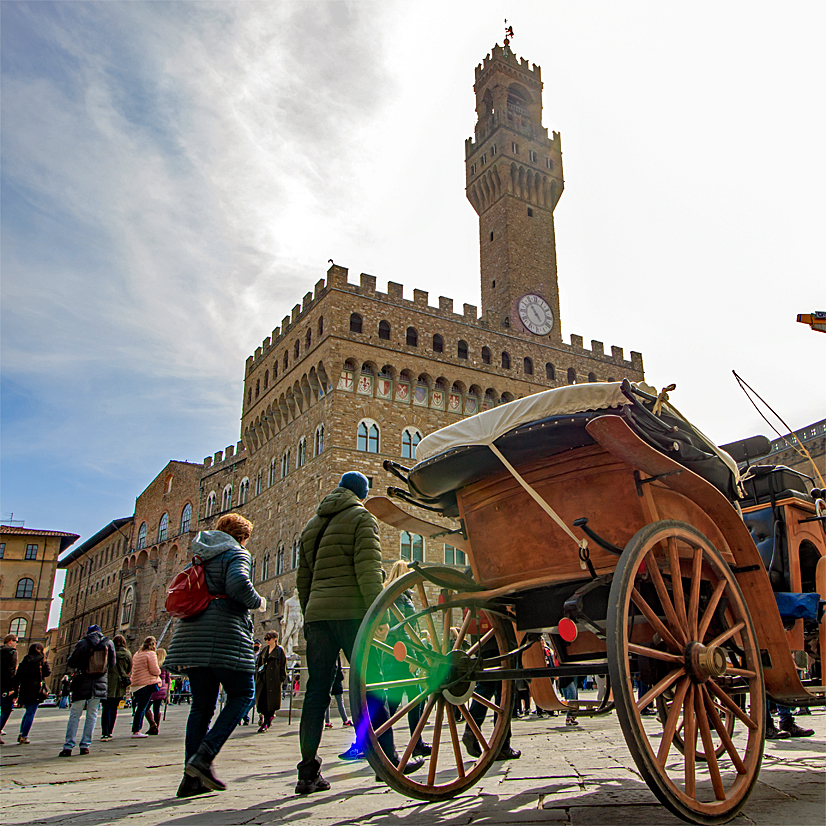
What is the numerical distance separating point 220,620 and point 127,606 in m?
43.8

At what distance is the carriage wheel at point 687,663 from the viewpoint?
7.39 feet

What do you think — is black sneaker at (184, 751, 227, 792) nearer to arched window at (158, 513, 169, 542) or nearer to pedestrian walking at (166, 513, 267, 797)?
pedestrian walking at (166, 513, 267, 797)

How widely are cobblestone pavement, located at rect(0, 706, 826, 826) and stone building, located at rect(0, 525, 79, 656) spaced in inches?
1735

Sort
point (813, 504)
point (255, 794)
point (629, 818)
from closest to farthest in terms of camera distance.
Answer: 1. point (629, 818)
2. point (255, 794)
3. point (813, 504)

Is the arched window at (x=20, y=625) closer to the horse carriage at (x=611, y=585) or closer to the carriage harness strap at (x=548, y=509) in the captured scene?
the horse carriage at (x=611, y=585)

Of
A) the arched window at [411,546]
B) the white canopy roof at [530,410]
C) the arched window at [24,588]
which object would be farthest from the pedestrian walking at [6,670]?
the arched window at [24,588]

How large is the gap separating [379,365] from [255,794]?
2179cm

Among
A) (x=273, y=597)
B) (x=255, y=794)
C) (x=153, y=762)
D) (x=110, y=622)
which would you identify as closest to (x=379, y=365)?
(x=273, y=597)

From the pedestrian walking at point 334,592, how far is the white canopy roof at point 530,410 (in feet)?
2.87

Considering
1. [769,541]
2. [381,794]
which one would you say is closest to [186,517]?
[381,794]

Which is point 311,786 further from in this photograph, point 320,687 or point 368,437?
point 368,437

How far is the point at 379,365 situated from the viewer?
24.9 m

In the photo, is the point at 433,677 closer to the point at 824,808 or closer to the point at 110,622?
the point at 824,808

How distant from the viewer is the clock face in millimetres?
29016
